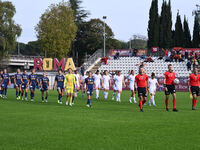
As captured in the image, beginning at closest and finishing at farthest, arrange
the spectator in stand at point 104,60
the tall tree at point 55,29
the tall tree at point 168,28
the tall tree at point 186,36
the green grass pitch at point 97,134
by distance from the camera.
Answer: the green grass pitch at point 97,134, the spectator in stand at point 104,60, the tall tree at point 55,29, the tall tree at point 168,28, the tall tree at point 186,36

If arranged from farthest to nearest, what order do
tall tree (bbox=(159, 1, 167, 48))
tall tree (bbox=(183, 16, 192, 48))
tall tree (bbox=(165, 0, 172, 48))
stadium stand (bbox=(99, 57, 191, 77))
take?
1. tall tree (bbox=(183, 16, 192, 48))
2. tall tree (bbox=(159, 1, 167, 48))
3. tall tree (bbox=(165, 0, 172, 48))
4. stadium stand (bbox=(99, 57, 191, 77))

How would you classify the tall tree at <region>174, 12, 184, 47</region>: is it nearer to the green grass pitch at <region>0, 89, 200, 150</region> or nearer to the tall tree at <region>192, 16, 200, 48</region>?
the tall tree at <region>192, 16, 200, 48</region>

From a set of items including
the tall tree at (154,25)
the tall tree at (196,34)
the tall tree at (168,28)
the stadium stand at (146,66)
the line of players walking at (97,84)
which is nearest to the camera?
the line of players walking at (97,84)

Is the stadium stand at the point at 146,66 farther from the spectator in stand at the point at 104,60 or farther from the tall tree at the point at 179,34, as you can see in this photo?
the tall tree at the point at 179,34

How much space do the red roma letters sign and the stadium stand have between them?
5.60m

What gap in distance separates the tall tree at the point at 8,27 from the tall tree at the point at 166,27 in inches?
1099

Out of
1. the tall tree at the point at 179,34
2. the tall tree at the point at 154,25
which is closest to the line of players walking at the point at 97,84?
the tall tree at the point at 154,25

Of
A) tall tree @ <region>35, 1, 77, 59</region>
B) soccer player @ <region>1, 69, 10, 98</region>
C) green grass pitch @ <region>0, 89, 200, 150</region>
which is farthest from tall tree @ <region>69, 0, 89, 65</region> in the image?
green grass pitch @ <region>0, 89, 200, 150</region>

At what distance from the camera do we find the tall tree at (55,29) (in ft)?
233

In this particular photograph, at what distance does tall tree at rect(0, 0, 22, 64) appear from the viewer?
71562 mm

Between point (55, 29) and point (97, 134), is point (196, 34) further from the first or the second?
point (97, 134)

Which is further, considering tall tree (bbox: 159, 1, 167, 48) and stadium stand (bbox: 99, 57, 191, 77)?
tall tree (bbox: 159, 1, 167, 48)

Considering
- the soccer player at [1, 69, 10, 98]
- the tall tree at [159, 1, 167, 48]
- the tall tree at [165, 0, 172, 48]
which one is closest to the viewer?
the soccer player at [1, 69, 10, 98]

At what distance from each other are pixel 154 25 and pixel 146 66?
21008 millimetres
